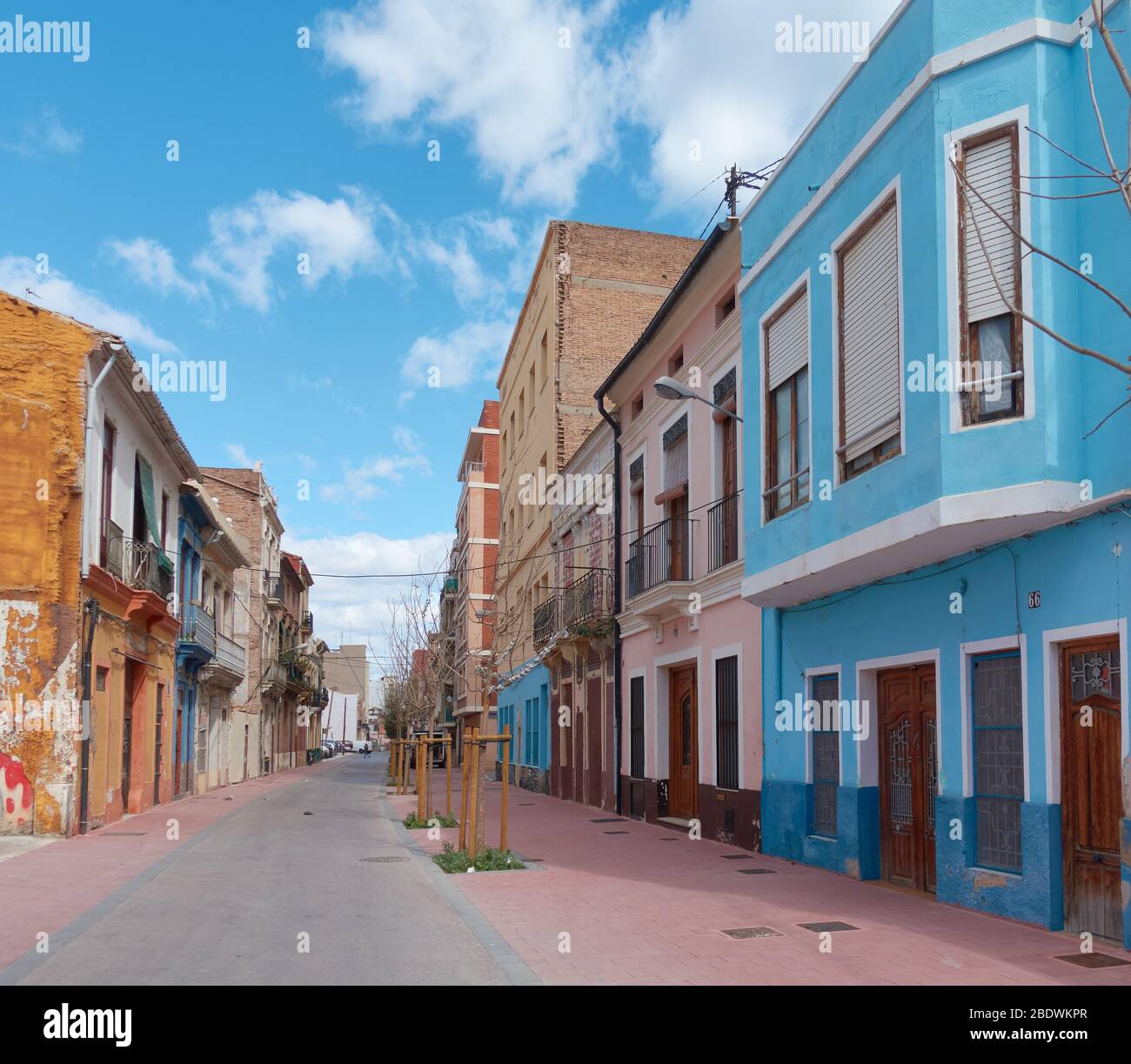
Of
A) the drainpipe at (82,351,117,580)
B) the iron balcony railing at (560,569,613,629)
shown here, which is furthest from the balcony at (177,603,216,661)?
the drainpipe at (82,351,117,580)

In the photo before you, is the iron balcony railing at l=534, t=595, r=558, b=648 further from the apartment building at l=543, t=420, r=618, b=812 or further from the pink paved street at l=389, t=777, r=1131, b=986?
the pink paved street at l=389, t=777, r=1131, b=986

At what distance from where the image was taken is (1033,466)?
852cm

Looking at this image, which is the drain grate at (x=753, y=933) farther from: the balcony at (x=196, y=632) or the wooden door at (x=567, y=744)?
the balcony at (x=196, y=632)

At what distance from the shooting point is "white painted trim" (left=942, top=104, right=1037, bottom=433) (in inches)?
341

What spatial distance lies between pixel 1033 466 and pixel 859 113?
14.4 feet

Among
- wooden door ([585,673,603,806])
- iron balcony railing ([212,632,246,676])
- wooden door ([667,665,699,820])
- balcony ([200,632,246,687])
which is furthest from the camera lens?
iron balcony railing ([212,632,246,676])

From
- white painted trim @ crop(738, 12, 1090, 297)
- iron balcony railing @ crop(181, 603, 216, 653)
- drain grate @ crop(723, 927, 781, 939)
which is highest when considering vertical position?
white painted trim @ crop(738, 12, 1090, 297)

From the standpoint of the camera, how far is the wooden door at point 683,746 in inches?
730

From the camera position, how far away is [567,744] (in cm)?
2802

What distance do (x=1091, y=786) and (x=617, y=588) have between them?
1456 centimetres

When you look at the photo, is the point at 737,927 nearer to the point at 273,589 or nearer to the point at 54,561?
the point at 54,561

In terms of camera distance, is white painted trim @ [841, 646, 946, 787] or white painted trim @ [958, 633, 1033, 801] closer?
white painted trim @ [958, 633, 1033, 801]

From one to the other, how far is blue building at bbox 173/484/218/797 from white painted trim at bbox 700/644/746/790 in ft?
45.7

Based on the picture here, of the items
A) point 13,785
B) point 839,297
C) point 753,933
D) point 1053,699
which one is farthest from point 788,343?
point 13,785
